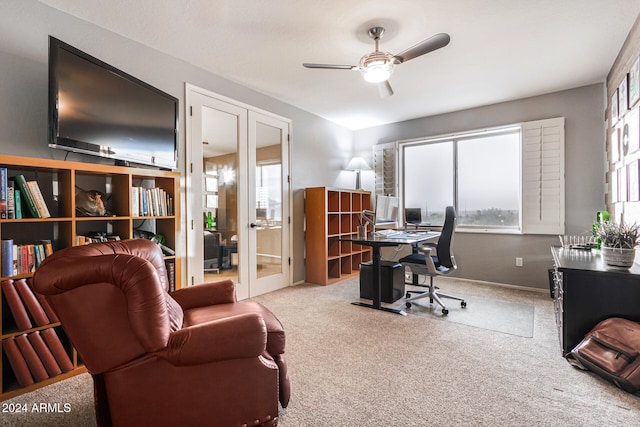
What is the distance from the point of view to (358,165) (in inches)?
209

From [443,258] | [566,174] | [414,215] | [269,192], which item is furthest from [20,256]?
[566,174]

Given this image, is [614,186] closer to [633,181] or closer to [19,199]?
[633,181]

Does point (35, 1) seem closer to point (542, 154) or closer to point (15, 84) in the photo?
point (15, 84)

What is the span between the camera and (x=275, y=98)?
4125 millimetres

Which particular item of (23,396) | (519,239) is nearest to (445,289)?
(519,239)

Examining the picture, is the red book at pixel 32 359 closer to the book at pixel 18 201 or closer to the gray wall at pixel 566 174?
the book at pixel 18 201

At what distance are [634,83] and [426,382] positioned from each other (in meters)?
2.87

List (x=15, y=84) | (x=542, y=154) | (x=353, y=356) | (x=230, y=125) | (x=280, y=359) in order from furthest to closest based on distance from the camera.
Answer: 1. (x=542, y=154)
2. (x=230, y=125)
3. (x=353, y=356)
4. (x=15, y=84)
5. (x=280, y=359)

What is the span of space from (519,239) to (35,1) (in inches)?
218

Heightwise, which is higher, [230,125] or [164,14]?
[164,14]

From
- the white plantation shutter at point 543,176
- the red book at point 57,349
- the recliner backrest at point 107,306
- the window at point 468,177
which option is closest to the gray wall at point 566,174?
the white plantation shutter at point 543,176

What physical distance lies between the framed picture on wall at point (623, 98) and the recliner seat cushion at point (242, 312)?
3.45m

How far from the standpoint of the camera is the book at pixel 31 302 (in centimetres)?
180

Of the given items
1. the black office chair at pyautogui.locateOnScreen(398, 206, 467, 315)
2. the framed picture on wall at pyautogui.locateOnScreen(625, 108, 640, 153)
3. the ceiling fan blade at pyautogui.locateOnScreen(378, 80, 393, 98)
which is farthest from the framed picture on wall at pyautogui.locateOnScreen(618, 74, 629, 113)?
the ceiling fan blade at pyautogui.locateOnScreen(378, 80, 393, 98)
